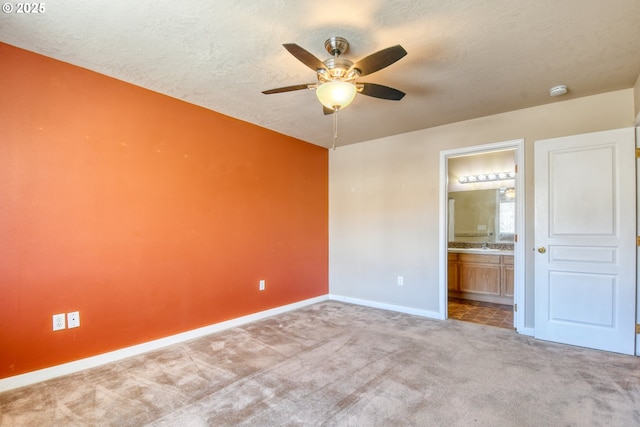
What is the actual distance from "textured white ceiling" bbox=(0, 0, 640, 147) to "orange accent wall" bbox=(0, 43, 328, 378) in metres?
0.32

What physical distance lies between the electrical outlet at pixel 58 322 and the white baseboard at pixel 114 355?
0.29 meters

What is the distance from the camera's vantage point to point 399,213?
4293mm

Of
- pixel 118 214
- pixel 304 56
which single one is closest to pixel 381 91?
pixel 304 56

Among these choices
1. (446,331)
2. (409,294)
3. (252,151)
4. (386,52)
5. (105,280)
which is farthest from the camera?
(409,294)

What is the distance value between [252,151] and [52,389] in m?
2.79

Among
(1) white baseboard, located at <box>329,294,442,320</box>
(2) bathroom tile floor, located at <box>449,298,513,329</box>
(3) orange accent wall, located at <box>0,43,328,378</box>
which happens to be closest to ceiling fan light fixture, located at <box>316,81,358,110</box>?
(3) orange accent wall, located at <box>0,43,328,378</box>

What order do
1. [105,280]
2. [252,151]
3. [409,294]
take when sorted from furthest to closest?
[409,294] → [252,151] → [105,280]

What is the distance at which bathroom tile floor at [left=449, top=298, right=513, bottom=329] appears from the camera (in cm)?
379

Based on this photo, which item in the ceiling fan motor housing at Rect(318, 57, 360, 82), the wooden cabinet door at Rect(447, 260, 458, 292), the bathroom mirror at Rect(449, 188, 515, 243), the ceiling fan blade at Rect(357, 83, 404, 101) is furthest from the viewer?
the bathroom mirror at Rect(449, 188, 515, 243)

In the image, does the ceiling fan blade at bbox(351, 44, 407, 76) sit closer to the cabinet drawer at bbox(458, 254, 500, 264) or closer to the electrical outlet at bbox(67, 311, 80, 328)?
the electrical outlet at bbox(67, 311, 80, 328)

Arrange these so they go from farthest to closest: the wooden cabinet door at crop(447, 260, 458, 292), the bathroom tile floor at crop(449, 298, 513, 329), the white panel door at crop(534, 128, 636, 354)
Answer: the wooden cabinet door at crop(447, 260, 458, 292)
the bathroom tile floor at crop(449, 298, 513, 329)
the white panel door at crop(534, 128, 636, 354)

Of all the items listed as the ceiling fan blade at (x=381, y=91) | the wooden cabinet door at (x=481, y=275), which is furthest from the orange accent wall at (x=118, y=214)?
the wooden cabinet door at (x=481, y=275)

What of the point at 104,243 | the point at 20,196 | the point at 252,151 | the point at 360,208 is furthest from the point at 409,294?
the point at 20,196

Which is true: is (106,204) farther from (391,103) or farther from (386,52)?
(391,103)
